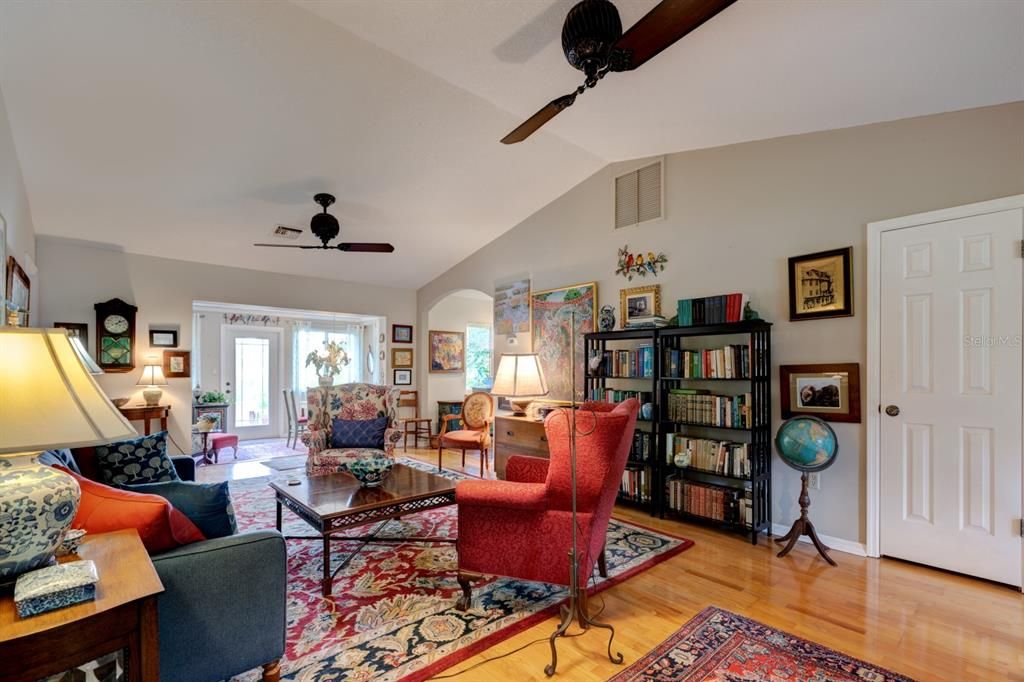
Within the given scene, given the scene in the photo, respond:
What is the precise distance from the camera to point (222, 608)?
4.94 ft

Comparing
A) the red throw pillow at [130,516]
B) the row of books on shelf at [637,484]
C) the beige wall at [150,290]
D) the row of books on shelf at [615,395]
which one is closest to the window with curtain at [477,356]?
the beige wall at [150,290]

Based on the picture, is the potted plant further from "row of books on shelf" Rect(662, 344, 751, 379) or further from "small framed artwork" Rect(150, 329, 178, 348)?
"row of books on shelf" Rect(662, 344, 751, 379)

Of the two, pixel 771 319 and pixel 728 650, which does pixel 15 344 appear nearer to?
pixel 728 650

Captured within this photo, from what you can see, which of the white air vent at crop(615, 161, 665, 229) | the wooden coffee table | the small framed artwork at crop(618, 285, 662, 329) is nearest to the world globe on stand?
the small framed artwork at crop(618, 285, 662, 329)

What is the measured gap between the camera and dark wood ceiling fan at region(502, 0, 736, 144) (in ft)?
5.52

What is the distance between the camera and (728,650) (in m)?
2.00

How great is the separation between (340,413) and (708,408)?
331 cm

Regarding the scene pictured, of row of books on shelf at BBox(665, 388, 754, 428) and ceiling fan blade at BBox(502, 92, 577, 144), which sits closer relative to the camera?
ceiling fan blade at BBox(502, 92, 577, 144)

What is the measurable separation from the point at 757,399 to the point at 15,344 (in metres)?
3.75

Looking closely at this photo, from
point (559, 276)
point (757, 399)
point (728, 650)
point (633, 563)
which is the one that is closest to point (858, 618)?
point (728, 650)

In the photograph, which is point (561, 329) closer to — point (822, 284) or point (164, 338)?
point (822, 284)

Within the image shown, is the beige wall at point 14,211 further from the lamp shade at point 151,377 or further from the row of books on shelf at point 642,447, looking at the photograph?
the row of books on shelf at point 642,447

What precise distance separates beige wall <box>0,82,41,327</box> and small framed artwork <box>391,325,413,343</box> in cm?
396

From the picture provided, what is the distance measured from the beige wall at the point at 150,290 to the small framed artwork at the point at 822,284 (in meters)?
5.81
